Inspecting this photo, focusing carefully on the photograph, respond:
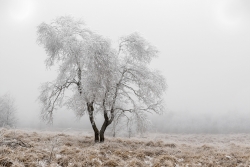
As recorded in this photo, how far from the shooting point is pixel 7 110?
147 feet

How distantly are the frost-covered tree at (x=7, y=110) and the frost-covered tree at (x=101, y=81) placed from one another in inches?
1407

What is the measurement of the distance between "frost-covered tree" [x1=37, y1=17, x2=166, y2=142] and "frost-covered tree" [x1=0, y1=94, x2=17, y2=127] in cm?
3575

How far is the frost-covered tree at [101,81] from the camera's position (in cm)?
1409

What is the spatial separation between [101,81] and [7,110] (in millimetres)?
40234

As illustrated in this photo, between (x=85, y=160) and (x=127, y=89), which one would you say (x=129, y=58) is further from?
(x=85, y=160)

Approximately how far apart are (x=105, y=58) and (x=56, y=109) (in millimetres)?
5799

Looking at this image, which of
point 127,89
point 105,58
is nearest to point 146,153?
point 127,89

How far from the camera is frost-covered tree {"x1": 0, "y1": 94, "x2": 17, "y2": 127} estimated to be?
44250 mm

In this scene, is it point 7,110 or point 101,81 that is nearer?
point 101,81

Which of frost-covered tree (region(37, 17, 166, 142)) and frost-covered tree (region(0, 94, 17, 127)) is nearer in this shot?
frost-covered tree (region(37, 17, 166, 142))

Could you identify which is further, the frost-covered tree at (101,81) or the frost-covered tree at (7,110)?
the frost-covered tree at (7,110)

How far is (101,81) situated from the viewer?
13.6 metres

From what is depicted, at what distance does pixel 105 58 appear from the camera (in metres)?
13.1

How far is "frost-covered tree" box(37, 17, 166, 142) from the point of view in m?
14.1
